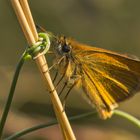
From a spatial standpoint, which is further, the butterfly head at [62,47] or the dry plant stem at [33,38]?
the butterfly head at [62,47]

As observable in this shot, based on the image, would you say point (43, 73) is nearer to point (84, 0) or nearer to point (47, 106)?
point (47, 106)

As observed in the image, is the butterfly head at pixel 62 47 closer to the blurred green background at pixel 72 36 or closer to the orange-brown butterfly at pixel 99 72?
the orange-brown butterfly at pixel 99 72

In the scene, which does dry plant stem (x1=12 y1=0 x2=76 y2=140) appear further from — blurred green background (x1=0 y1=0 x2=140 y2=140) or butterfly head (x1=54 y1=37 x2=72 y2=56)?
blurred green background (x1=0 y1=0 x2=140 y2=140)

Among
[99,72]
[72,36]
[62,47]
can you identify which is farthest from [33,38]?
[72,36]

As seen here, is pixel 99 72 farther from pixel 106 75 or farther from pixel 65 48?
pixel 65 48

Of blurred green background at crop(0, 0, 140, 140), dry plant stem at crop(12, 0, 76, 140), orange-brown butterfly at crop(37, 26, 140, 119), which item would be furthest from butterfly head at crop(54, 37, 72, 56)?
blurred green background at crop(0, 0, 140, 140)

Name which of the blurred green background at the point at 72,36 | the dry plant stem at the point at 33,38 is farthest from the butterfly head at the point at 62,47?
the blurred green background at the point at 72,36

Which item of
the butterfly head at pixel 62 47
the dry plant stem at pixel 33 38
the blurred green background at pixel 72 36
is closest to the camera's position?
the dry plant stem at pixel 33 38
